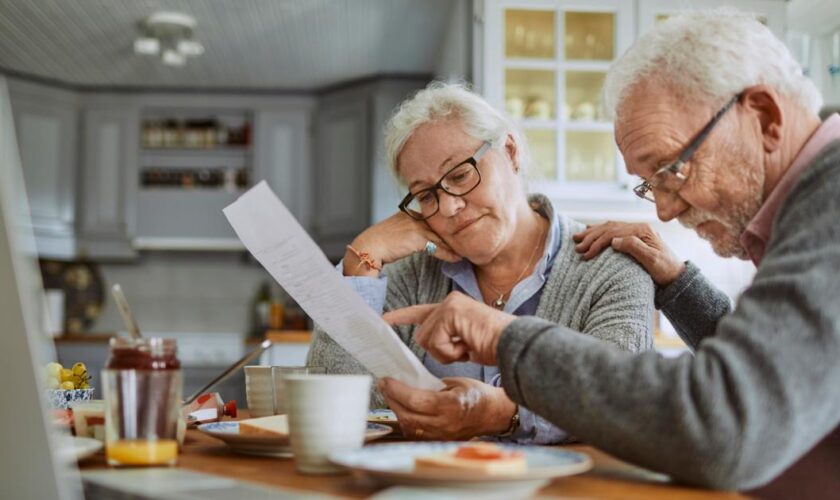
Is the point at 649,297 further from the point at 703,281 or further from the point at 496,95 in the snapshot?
the point at 496,95

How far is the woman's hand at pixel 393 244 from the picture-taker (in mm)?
1675

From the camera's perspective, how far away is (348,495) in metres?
0.75

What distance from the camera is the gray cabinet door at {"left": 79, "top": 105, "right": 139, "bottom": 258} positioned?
18.1ft

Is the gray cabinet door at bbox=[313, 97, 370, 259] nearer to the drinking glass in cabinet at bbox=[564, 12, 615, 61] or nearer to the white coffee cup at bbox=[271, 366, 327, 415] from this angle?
the drinking glass in cabinet at bbox=[564, 12, 615, 61]

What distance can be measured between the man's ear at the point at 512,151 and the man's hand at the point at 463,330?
2.36ft

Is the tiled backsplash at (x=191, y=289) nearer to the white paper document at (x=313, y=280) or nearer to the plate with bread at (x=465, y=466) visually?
the white paper document at (x=313, y=280)

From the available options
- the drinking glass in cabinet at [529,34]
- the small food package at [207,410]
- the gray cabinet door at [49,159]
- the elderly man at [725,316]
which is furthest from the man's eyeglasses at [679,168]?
the gray cabinet door at [49,159]

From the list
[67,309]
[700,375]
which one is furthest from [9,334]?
[67,309]

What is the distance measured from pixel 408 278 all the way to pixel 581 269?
41cm

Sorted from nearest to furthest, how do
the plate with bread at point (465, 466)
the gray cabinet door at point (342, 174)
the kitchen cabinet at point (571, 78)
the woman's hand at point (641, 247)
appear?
the plate with bread at point (465, 466), the woman's hand at point (641, 247), the kitchen cabinet at point (571, 78), the gray cabinet door at point (342, 174)

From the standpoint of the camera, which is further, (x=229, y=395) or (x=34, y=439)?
(x=229, y=395)

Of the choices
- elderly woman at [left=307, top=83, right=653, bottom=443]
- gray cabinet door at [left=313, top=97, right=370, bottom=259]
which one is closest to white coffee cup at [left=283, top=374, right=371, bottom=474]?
elderly woman at [left=307, top=83, right=653, bottom=443]

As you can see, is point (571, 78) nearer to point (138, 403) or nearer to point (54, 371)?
point (54, 371)

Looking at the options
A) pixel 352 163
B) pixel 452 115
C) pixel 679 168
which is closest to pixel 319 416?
pixel 679 168
